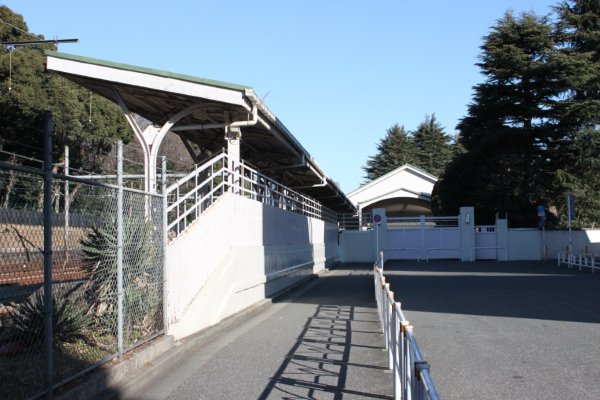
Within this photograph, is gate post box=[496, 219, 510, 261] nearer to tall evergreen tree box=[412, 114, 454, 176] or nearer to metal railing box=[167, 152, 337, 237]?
metal railing box=[167, 152, 337, 237]

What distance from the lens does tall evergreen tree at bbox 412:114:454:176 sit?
295ft

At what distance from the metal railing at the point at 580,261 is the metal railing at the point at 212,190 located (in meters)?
11.5

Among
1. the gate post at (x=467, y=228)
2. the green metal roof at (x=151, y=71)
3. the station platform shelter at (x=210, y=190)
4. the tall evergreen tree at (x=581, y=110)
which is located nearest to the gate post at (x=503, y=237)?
the gate post at (x=467, y=228)

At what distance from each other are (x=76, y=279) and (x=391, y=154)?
8365cm

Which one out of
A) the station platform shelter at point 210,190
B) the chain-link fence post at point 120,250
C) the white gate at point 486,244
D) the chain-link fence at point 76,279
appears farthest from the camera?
the white gate at point 486,244

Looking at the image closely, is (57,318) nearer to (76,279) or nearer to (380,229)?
(76,279)

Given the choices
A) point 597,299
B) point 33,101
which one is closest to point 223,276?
point 597,299

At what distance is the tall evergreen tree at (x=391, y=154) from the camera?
8919 cm

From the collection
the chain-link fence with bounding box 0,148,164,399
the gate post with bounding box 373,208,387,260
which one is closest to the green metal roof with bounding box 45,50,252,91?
the chain-link fence with bounding box 0,148,164,399

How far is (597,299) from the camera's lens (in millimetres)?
14273

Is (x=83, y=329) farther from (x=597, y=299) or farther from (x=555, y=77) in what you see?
(x=555, y=77)

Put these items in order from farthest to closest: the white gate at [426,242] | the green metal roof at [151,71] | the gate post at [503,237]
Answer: the white gate at [426,242] < the gate post at [503,237] < the green metal roof at [151,71]

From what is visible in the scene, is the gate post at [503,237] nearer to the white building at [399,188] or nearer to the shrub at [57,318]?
the white building at [399,188]

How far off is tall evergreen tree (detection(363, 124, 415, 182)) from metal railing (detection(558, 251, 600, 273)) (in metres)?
60.1
